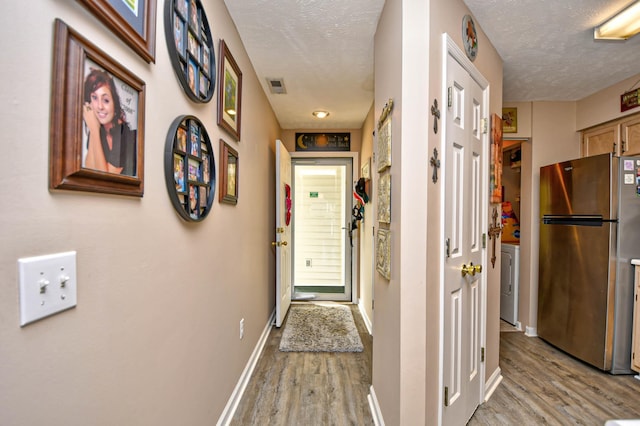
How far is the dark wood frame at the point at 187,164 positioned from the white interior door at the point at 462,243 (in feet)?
3.84

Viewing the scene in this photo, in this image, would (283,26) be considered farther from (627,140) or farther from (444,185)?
(627,140)

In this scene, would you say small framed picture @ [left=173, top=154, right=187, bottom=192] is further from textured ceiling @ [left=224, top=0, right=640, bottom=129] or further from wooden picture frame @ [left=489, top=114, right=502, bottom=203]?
wooden picture frame @ [left=489, top=114, right=502, bottom=203]

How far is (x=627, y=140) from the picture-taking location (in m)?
2.52

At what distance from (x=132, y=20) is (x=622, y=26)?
2.55 meters

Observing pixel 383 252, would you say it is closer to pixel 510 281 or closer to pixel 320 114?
pixel 320 114

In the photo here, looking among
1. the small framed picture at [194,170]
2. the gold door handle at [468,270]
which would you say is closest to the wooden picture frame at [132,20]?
the small framed picture at [194,170]

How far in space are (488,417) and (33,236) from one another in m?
2.36

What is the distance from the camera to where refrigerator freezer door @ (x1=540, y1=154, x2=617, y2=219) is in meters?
2.29

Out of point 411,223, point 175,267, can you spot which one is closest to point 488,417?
point 411,223

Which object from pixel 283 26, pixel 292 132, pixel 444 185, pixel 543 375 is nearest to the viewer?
pixel 444 185

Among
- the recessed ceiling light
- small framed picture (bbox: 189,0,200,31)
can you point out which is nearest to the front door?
the recessed ceiling light

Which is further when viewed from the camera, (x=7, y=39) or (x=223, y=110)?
(x=223, y=110)

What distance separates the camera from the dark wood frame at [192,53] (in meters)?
1.00

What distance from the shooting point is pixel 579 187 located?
2.48 meters
